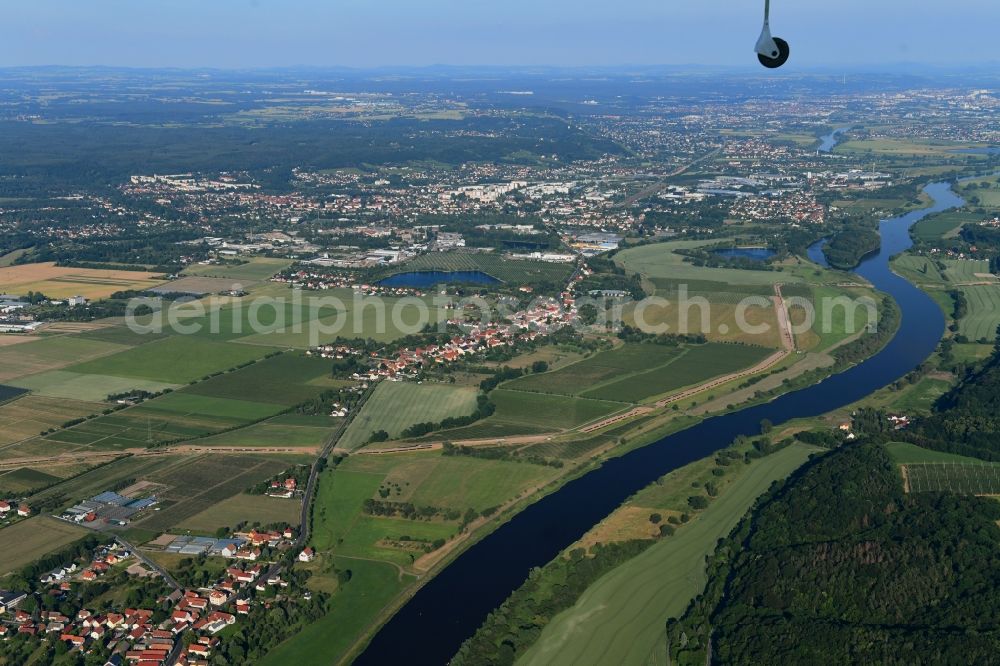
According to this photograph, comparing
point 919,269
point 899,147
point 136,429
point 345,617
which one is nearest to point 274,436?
point 136,429

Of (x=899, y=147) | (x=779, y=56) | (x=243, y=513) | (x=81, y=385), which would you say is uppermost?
(x=779, y=56)

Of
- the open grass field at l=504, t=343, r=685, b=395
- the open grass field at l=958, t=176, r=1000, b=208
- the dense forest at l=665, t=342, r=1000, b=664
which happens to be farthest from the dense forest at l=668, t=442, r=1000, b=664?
the open grass field at l=958, t=176, r=1000, b=208

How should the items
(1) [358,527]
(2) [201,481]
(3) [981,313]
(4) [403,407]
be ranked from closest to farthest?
(1) [358,527]
(2) [201,481]
(4) [403,407]
(3) [981,313]

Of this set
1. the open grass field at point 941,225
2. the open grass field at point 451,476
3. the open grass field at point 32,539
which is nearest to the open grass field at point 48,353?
the open grass field at point 32,539

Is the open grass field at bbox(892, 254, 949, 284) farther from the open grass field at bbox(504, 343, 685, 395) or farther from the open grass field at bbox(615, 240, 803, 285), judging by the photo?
the open grass field at bbox(504, 343, 685, 395)

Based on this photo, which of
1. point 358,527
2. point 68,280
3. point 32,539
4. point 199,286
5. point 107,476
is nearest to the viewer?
point 32,539

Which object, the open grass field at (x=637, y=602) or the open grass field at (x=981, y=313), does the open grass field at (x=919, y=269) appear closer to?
the open grass field at (x=981, y=313)

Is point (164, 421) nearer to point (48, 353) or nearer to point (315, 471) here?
point (315, 471)

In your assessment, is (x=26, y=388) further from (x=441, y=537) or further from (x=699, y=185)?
(x=699, y=185)
